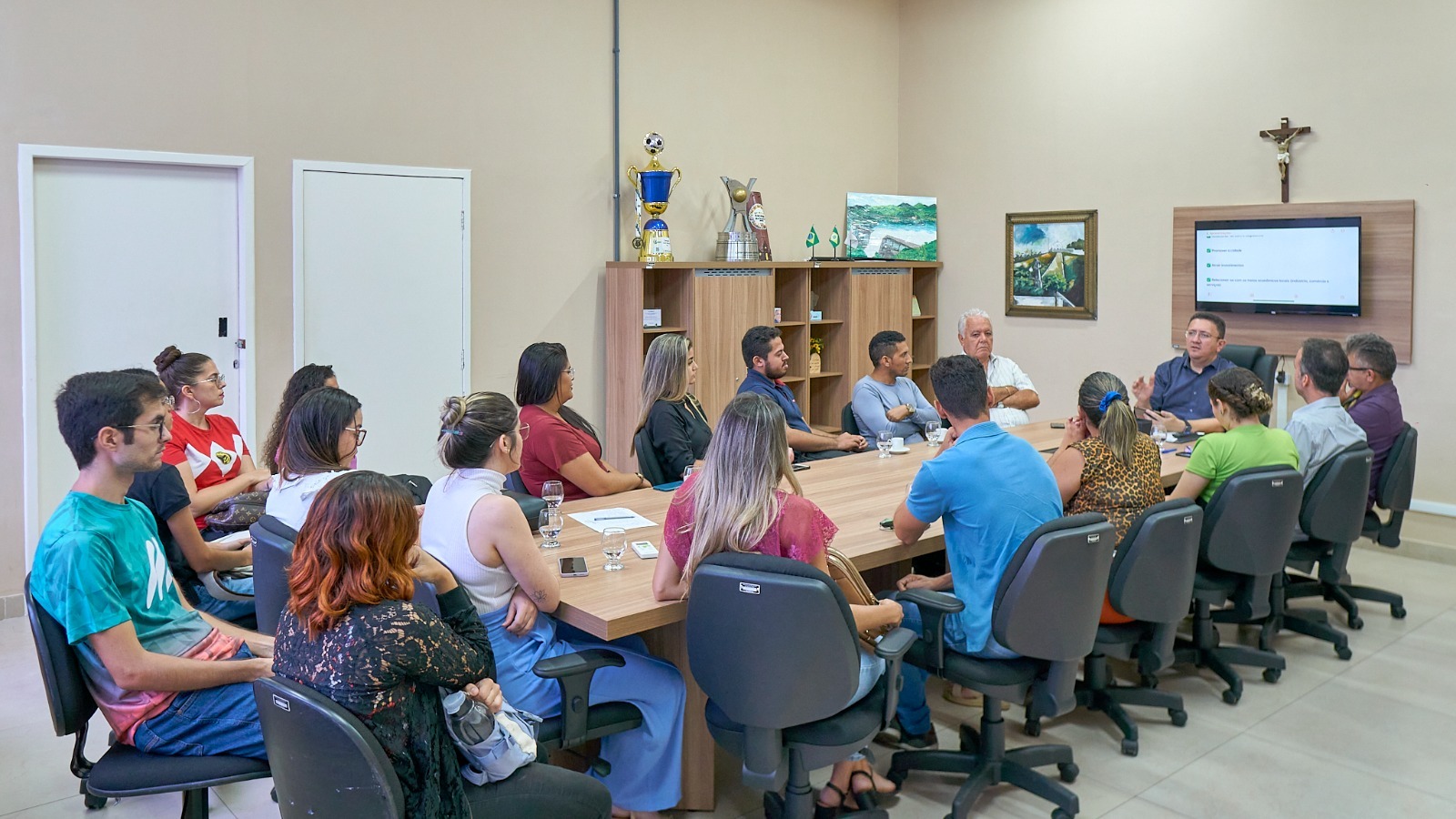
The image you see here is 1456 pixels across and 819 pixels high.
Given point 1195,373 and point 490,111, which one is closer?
point 1195,373

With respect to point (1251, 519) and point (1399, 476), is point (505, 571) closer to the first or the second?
point (1251, 519)

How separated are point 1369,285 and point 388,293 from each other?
568cm

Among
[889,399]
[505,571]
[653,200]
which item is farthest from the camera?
[653,200]

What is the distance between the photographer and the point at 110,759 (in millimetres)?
2574

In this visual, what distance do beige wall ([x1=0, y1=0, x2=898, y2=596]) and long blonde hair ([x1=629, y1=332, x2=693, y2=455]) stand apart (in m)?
2.31

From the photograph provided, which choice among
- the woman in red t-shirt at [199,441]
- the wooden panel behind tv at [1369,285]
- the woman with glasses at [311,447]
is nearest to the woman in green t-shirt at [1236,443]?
→ the wooden panel behind tv at [1369,285]

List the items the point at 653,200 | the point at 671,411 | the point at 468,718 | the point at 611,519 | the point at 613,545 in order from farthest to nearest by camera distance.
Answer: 1. the point at 653,200
2. the point at 671,411
3. the point at 611,519
4. the point at 613,545
5. the point at 468,718

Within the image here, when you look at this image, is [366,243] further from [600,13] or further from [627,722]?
[627,722]

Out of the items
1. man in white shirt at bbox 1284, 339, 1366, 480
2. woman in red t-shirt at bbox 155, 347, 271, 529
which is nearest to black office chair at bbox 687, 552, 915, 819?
woman in red t-shirt at bbox 155, 347, 271, 529

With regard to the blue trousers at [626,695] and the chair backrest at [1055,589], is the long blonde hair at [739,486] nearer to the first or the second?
the blue trousers at [626,695]

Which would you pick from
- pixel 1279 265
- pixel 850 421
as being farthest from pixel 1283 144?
pixel 850 421

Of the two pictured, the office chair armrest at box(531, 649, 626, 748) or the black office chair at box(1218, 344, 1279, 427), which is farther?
the black office chair at box(1218, 344, 1279, 427)

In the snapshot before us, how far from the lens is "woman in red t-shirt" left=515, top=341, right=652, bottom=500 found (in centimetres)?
436

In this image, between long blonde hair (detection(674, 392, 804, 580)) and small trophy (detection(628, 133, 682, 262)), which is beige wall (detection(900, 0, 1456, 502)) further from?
long blonde hair (detection(674, 392, 804, 580))
